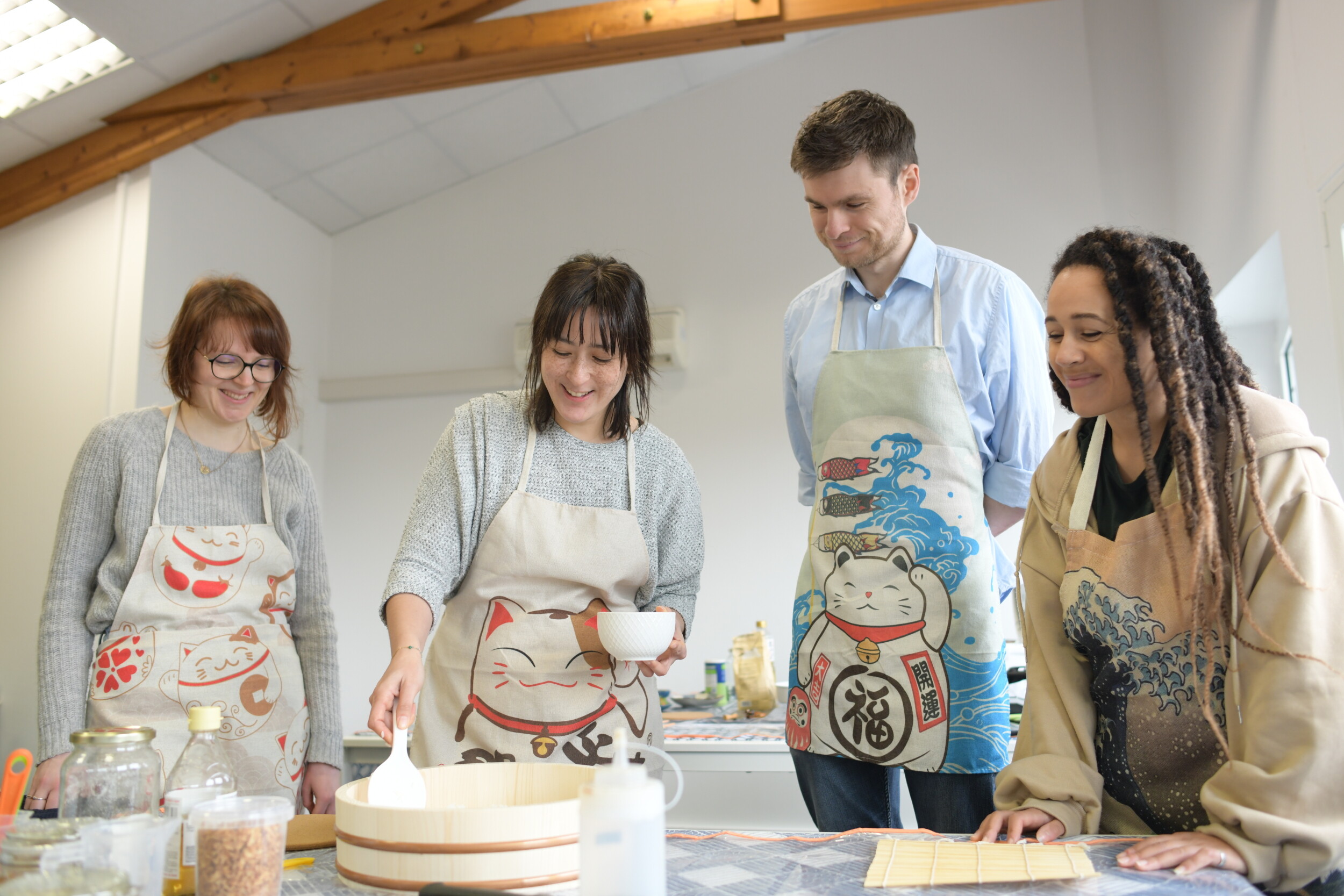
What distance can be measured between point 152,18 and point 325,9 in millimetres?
637

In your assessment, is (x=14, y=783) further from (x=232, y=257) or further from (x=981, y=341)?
(x=232, y=257)

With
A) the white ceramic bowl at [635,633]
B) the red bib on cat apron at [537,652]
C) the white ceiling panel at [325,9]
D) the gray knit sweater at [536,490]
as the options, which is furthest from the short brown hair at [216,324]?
the white ceiling panel at [325,9]

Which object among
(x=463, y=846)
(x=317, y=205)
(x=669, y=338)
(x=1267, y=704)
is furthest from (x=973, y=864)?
(x=317, y=205)

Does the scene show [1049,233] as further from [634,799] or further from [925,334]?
[634,799]

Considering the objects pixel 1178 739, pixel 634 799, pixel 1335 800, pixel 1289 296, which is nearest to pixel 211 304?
pixel 634 799

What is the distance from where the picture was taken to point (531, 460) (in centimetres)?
153

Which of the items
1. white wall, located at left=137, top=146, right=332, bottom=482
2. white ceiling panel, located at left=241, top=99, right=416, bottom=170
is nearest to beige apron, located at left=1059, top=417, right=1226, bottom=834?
white wall, located at left=137, top=146, right=332, bottom=482

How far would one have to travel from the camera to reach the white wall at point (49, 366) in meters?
3.69

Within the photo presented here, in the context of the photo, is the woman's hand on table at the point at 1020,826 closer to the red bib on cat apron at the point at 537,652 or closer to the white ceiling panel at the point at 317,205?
the red bib on cat apron at the point at 537,652

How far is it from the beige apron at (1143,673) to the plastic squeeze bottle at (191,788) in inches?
39.6

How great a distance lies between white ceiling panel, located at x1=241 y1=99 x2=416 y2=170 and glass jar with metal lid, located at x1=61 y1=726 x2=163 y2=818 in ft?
12.3

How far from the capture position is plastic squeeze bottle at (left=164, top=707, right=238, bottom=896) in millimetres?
860

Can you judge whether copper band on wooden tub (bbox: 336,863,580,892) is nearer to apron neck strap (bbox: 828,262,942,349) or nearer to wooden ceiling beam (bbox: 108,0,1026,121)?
apron neck strap (bbox: 828,262,942,349)

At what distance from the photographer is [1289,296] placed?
9.28 feet
